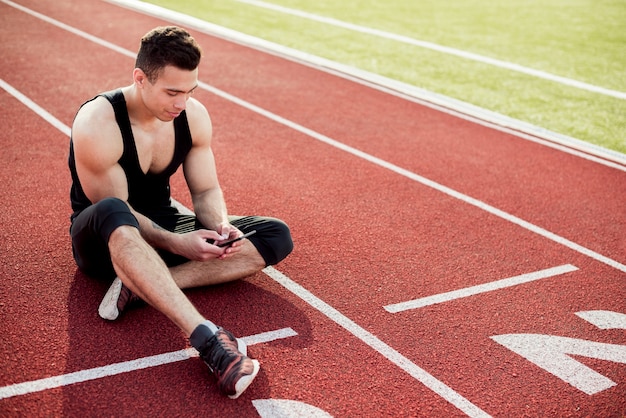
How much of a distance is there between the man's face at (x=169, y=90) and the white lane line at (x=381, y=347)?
4.88ft

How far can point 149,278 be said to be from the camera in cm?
351

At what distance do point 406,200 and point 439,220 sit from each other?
18.5 inches

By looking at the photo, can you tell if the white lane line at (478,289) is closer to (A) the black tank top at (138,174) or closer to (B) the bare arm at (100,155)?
(B) the bare arm at (100,155)

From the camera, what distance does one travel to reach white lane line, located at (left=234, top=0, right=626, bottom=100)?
10906 millimetres

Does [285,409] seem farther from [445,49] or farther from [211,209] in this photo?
[445,49]

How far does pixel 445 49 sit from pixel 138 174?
33.5 ft

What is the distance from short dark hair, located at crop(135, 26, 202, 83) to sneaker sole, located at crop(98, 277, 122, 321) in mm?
1282

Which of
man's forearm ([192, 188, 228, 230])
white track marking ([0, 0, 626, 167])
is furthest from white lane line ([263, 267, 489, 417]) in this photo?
white track marking ([0, 0, 626, 167])

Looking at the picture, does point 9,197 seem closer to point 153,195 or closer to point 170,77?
point 153,195

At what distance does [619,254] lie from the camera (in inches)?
218

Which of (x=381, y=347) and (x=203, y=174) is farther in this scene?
(x=203, y=174)

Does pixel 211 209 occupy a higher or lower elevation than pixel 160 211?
higher

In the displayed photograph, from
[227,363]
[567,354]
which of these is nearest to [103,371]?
[227,363]

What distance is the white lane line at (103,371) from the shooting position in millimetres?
3346
